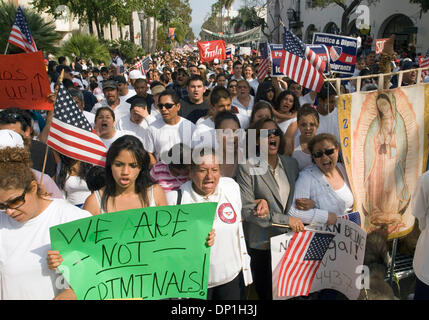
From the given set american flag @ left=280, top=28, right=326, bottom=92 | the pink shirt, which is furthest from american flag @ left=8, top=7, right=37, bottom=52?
american flag @ left=280, top=28, right=326, bottom=92

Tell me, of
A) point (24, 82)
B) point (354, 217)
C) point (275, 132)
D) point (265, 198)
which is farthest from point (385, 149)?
point (24, 82)

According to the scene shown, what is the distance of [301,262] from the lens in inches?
125

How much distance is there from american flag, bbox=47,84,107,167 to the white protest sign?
1669 mm

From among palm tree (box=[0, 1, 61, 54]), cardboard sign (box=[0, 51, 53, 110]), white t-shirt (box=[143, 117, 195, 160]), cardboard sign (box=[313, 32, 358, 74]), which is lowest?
white t-shirt (box=[143, 117, 195, 160])

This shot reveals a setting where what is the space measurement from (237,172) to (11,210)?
68.9 inches

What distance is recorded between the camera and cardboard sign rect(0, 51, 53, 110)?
14.6ft

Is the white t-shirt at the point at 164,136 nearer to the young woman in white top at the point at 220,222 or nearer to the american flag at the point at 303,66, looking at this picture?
the american flag at the point at 303,66

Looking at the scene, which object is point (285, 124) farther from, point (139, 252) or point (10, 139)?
point (10, 139)

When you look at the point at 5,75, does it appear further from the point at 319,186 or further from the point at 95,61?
the point at 95,61

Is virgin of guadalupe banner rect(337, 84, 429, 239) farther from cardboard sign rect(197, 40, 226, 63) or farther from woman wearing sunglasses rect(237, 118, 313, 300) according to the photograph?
cardboard sign rect(197, 40, 226, 63)

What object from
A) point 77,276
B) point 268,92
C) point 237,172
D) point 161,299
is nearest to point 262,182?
point 237,172

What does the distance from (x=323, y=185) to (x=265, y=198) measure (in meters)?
0.51

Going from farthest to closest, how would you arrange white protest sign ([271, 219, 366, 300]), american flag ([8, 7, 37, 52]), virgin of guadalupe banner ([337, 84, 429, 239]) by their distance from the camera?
american flag ([8, 7, 37, 52])
virgin of guadalupe banner ([337, 84, 429, 239])
white protest sign ([271, 219, 366, 300])

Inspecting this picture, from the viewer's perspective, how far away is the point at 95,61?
2284 cm
